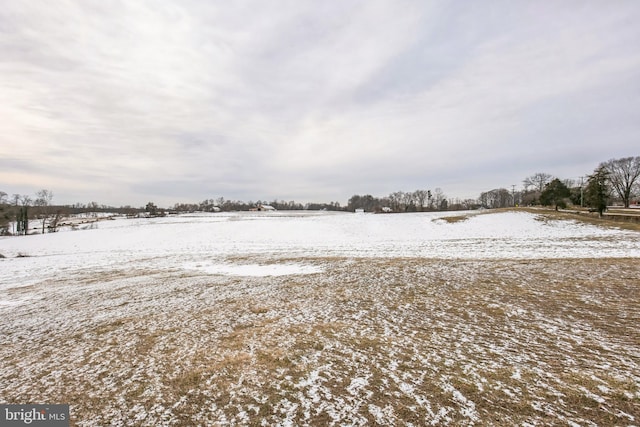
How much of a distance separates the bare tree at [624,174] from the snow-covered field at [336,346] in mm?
80630

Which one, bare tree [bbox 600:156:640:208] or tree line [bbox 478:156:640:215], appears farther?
bare tree [bbox 600:156:640:208]

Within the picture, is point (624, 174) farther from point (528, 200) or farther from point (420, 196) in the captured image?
point (420, 196)

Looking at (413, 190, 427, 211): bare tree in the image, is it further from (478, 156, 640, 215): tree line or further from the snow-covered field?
the snow-covered field

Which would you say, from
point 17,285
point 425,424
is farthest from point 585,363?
point 17,285

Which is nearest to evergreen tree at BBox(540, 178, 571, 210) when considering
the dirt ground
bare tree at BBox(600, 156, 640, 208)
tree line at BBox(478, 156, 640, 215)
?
tree line at BBox(478, 156, 640, 215)

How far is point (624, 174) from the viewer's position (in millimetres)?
67812

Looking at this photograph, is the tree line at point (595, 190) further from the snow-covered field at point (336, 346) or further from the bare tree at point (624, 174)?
the snow-covered field at point (336, 346)

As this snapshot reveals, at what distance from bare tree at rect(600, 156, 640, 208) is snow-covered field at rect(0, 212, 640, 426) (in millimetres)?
80630

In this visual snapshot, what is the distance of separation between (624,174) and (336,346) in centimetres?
10012

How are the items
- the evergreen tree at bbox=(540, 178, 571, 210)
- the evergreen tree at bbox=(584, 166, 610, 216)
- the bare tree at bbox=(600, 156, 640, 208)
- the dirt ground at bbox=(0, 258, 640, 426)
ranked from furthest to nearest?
the bare tree at bbox=(600, 156, 640, 208), the evergreen tree at bbox=(540, 178, 571, 210), the evergreen tree at bbox=(584, 166, 610, 216), the dirt ground at bbox=(0, 258, 640, 426)

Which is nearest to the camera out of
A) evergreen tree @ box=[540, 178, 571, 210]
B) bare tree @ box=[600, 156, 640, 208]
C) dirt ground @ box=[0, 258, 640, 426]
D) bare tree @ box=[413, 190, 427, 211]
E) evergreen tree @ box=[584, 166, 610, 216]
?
dirt ground @ box=[0, 258, 640, 426]

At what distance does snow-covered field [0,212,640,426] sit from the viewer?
13.1 ft

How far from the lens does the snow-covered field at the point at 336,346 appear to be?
399cm

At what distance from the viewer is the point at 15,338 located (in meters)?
7.09
